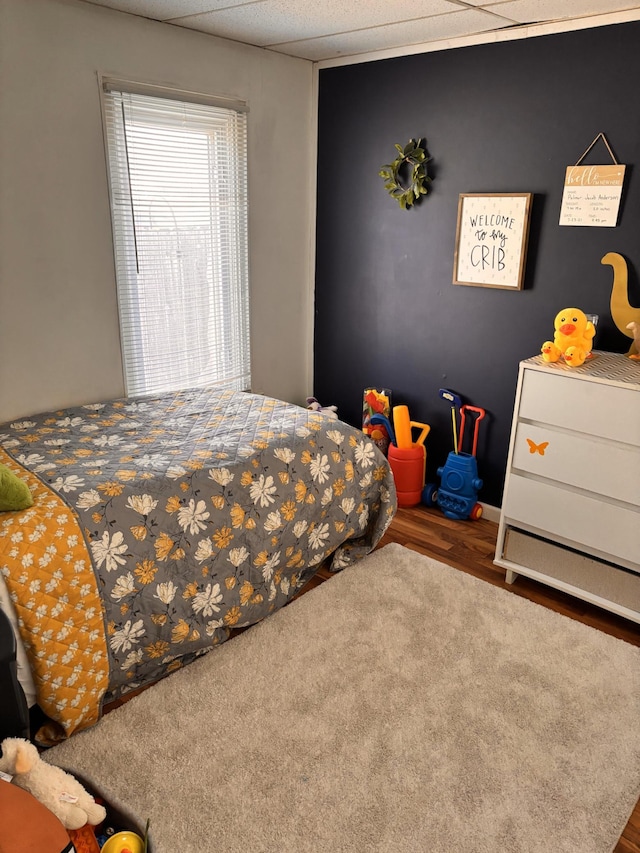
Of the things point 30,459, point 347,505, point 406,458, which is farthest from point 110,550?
point 406,458

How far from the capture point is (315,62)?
350 cm

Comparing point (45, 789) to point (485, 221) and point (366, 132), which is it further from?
point (366, 132)

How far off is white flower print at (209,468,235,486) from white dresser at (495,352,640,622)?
3.84 ft

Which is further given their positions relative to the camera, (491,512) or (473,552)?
(491,512)

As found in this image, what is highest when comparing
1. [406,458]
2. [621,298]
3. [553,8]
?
[553,8]

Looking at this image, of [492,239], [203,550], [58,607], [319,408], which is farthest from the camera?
[319,408]

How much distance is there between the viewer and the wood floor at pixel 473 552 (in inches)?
99.5

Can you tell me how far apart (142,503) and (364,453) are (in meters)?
1.07

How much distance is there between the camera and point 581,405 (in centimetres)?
239

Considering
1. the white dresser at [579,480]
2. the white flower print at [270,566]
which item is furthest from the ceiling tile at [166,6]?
the white flower print at [270,566]

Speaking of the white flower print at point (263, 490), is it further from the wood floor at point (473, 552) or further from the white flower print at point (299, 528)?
the wood floor at point (473, 552)

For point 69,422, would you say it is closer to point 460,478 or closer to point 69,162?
point 69,162

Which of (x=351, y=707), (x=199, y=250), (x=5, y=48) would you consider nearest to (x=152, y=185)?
(x=199, y=250)

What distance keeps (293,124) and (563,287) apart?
5.69 feet
